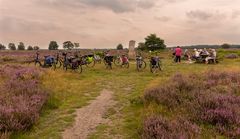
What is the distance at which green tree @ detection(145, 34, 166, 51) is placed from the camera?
79.0m

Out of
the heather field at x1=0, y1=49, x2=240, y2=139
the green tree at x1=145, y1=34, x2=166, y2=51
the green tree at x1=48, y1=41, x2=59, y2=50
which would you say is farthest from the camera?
the green tree at x1=48, y1=41, x2=59, y2=50

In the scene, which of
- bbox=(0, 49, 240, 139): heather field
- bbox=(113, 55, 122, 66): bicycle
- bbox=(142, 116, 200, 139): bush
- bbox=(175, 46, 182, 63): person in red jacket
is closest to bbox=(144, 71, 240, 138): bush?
bbox=(0, 49, 240, 139): heather field

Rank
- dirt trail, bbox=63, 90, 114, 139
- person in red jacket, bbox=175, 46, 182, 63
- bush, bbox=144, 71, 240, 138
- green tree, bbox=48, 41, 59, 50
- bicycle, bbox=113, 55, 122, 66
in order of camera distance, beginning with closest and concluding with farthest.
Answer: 1. bush, bbox=144, 71, 240, 138
2. dirt trail, bbox=63, 90, 114, 139
3. bicycle, bbox=113, 55, 122, 66
4. person in red jacket, bbox=175, 46, 182, 63
5. green tree, bbox=48, 41, 59, 50

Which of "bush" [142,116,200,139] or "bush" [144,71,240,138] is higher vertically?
"bush" [144,71,240,138]

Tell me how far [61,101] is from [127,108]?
330cm

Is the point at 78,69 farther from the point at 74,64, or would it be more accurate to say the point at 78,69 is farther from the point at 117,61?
the point at 117,61

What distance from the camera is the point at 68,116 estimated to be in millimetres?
11711

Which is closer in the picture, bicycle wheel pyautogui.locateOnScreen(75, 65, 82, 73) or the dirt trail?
the dirt trail

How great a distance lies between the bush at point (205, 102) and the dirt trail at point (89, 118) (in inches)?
75.5

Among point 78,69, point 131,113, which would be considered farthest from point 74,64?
point 131,113

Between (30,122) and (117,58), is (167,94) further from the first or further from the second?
(117,58)

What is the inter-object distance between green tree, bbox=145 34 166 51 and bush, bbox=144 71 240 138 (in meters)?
63.9

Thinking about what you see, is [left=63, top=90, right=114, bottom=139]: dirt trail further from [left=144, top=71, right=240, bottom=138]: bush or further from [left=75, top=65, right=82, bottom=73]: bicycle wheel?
[left=75, top=65, right=82, bottom=73]: bicycle wheel

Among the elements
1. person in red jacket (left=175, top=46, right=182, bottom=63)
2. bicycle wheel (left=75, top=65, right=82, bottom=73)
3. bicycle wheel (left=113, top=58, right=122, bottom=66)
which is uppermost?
person in red jacket (left=175, top=46, right=182, bottom=63)
